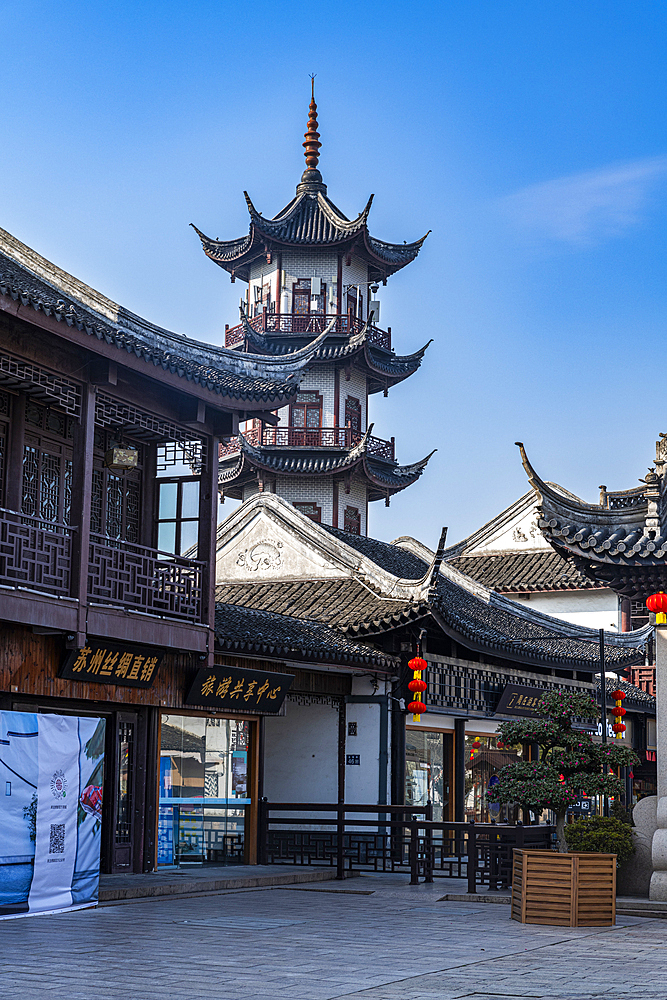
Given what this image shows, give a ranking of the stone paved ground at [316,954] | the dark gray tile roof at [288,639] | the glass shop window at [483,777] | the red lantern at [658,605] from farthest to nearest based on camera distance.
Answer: the glass shop window at [483,777], the dark gray tile roof at [288,639], the red lantern at [658,605], the stone paved ground at [316,954]

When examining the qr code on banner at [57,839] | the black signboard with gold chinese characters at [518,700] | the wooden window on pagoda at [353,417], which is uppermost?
the wooden window on pagoda at [353,417]

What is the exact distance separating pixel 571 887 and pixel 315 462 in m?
21.9

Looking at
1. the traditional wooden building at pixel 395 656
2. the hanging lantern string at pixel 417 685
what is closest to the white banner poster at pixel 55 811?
the hanging lantern string at pixel 417 685

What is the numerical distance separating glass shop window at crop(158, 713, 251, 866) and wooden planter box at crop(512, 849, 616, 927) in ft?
17.8

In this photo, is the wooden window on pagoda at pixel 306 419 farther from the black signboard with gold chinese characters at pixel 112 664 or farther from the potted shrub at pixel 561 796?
the potted shrub at pixel 561 796

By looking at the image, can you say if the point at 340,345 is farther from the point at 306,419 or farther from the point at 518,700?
the point at 518,700

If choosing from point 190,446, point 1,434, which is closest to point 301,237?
point 190,446

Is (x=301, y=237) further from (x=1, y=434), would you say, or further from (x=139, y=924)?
(x=139, y=924)

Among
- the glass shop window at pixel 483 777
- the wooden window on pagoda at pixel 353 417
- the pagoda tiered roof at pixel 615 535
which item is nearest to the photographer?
the pagoda tiered roof at pixel 615 535

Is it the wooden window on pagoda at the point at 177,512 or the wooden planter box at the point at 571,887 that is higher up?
the wooden window on pagoda at the point at 177,512

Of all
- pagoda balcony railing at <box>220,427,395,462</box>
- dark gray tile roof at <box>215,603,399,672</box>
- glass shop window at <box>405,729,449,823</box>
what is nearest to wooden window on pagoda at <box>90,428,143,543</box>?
dark gray tile roof at <box>215,603,399,672</box>

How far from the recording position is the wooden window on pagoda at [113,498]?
14.4 meters

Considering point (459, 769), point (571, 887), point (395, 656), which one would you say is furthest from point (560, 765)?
point (459, 769)

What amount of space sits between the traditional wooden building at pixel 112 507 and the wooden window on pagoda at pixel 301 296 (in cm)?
1776
